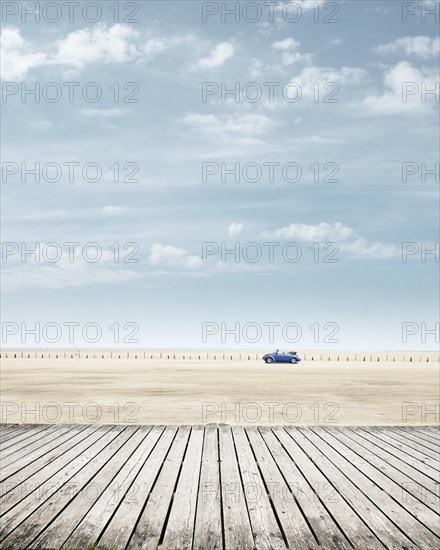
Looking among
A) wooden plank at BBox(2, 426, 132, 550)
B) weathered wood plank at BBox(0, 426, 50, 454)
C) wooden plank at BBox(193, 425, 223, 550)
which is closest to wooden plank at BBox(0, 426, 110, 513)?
wooden plank at BBox(2, 426, 132, 550)

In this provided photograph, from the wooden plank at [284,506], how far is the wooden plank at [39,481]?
2.62 m

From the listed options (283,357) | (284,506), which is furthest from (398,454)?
(283,357)

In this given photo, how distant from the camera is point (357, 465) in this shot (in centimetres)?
657

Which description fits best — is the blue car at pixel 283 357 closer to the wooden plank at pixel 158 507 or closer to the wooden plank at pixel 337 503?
the wooden plank at pixel 337 503

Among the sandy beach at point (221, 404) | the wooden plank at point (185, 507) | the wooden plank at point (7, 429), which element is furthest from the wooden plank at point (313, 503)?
the sandy beach at point (221, 404)

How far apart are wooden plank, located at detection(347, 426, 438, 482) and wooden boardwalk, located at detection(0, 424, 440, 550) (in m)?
0.03

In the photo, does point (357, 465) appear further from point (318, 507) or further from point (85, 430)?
point (85, 430)

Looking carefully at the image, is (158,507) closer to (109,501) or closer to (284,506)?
(109,501)

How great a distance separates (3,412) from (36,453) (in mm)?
11284

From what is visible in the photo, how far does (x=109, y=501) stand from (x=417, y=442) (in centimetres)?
574

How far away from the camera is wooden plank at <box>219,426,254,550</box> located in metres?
4.12

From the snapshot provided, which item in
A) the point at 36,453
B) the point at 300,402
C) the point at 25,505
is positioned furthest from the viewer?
the point at 300,402

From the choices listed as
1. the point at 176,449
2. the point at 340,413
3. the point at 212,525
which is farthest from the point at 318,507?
the point at 340,413

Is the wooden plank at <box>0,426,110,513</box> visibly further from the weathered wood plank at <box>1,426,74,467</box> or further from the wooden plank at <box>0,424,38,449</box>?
the wooden plank at <box>0,424,38,449</box>
